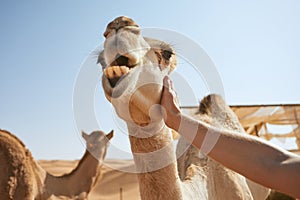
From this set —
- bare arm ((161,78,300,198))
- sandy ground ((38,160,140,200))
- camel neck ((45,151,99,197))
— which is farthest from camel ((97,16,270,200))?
sandy ground ((38,160,140,200))

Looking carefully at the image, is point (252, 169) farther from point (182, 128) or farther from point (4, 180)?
point (4, 180)

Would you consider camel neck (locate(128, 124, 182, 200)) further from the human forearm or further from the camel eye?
the human forearm

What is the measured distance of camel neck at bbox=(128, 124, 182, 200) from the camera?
5.61 feet

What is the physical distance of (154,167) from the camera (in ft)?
5.73

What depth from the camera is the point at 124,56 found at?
150 centimetres

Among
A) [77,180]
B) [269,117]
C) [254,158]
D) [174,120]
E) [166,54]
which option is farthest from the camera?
[269,117]

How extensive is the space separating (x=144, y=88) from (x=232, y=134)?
18.2 inches

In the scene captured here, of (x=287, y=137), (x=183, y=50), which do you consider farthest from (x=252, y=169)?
(x=287, y=137)

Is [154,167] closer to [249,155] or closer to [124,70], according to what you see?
[124,70]

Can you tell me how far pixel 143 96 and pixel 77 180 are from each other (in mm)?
5863

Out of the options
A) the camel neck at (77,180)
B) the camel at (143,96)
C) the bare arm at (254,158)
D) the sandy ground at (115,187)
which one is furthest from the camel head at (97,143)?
the sandy ground at (115,187)

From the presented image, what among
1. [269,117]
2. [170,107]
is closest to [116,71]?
[170,107]

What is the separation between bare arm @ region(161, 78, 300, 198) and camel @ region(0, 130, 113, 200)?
483 cm

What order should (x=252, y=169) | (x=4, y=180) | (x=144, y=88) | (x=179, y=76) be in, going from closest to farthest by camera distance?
1. (x=252, y=169)
2. (x=144, y=88)
3. (x=179, y=76)
4. (x=4, y=180)
